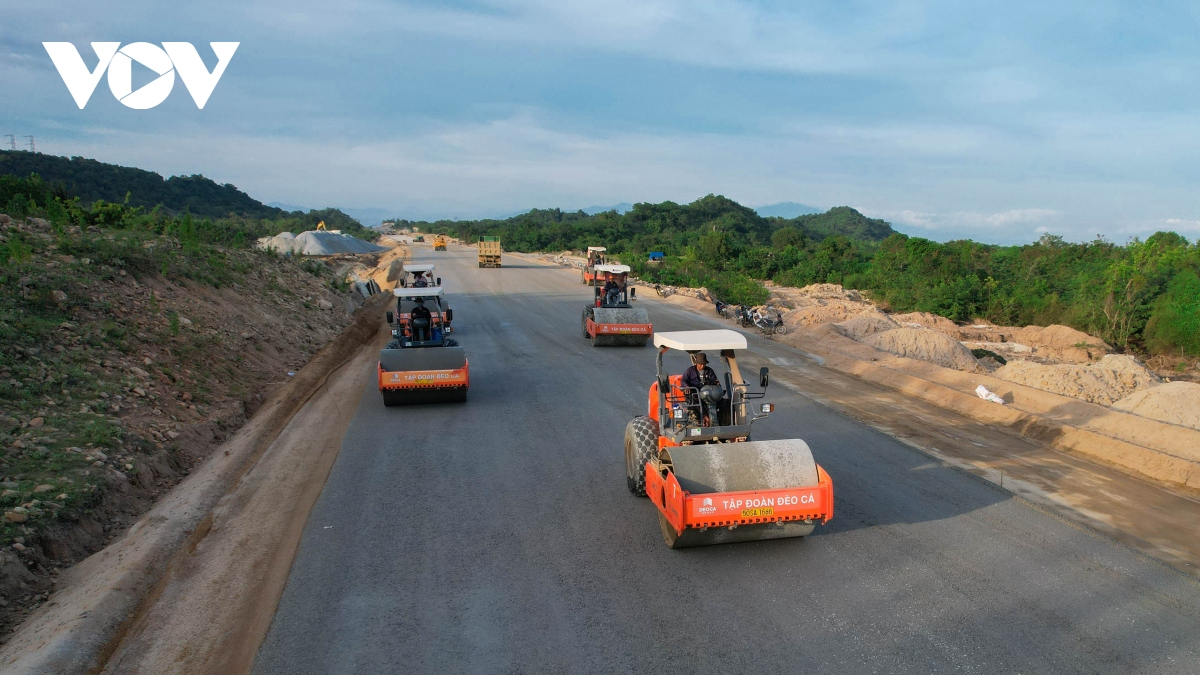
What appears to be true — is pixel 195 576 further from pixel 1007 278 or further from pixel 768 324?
pixel 1007 278

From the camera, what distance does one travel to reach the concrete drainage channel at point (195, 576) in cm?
536

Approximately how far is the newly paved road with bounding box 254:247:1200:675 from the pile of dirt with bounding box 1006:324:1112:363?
18089mm

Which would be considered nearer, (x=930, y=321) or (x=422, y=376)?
(x=422, y=376)

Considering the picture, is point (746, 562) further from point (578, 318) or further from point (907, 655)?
point (578, 318)

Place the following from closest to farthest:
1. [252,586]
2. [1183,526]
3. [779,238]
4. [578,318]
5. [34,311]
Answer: [252,586] < [1183,526] < [34,311] < [578,318] < [779,238]

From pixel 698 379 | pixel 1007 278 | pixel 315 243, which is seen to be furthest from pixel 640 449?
pixel 315 243

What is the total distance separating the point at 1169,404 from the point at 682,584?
1108cm

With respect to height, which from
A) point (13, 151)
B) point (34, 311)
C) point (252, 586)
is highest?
Answer: point (13, 151)

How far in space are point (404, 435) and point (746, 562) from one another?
257 inches

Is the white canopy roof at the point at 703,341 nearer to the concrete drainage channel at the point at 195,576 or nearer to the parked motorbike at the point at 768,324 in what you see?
the concrete drainage channel at the point at 195,576

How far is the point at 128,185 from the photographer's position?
253 ft

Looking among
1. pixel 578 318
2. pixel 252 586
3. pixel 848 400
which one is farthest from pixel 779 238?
pixel 252 586

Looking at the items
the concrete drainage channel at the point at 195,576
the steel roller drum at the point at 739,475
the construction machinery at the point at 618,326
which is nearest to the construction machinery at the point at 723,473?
the steel roller drum at the point at 739,475

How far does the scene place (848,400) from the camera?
13961 mm
